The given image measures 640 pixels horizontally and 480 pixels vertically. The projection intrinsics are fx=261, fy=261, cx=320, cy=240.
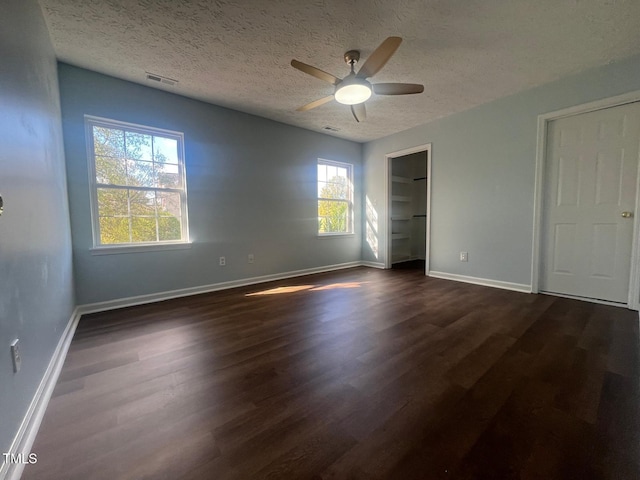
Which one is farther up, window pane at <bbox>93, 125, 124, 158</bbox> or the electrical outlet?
window pane at <bbox>93, 125, 124, 158</bbox>

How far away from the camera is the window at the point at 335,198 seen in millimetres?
4859

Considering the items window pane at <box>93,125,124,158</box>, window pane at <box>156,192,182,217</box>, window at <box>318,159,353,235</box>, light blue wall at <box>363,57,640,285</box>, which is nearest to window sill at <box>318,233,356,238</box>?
window at <box>318,159,353,235</box>

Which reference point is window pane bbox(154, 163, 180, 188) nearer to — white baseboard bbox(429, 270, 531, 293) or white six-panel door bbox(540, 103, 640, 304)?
white baseboard bbox(429, 270, 531, 293)

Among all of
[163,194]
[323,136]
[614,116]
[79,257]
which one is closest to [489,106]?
[614,116]

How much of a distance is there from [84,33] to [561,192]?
5.02 meters

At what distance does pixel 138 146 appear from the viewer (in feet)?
9.99

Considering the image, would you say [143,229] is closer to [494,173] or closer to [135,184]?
[135,184]

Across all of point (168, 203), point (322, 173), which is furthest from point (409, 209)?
point (168, 203)

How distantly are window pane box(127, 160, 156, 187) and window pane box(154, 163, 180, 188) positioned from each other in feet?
0.21

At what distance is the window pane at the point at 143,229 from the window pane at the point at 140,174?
41 cm

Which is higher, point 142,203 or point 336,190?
point 336,190

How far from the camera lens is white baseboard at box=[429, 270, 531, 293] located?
11.0 feet

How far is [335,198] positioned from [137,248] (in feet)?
10.8

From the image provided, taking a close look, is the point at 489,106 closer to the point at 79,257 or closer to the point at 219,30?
the point at 219,30
